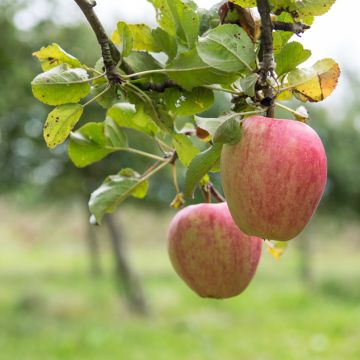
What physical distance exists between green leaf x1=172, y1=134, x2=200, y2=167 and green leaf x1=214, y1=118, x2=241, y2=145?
0.40ft

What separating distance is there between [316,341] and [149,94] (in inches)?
192

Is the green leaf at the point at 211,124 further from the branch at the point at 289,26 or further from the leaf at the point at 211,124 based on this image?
the branch at the point at 289,26

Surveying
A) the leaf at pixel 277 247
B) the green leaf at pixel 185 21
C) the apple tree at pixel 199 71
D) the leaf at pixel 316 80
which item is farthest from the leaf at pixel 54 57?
the leaf at pixel 277 247

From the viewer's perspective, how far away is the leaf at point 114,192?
748mm

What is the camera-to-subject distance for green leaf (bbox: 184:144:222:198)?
2.00ft

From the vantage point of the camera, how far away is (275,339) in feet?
17.4

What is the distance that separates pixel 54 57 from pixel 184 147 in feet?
0.55

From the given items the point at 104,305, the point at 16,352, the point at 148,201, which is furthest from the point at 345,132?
the point at 16,352

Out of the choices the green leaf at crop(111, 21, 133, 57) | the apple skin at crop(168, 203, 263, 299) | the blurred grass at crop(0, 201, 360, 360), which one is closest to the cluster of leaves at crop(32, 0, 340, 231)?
the green leaf at crop(111, 21, 133, 57)

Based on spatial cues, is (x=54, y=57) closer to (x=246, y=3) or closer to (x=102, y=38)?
(x=102, y=38)

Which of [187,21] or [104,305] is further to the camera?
[104,305]

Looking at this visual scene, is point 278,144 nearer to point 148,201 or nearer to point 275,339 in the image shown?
point 275,339

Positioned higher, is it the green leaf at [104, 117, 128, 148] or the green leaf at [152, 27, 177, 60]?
the green leaf at [152, 27, 177, 60]

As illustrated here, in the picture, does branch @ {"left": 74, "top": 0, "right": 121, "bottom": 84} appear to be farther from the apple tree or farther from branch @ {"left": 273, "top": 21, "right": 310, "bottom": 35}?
branch @ {"left": 273, "top": 21, "right": 310, "bottom": 35}
